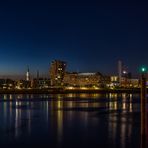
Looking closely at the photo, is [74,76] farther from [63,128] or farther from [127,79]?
[63,128]

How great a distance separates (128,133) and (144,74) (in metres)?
11.1

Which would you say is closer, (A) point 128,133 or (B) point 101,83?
(A) point 128,133

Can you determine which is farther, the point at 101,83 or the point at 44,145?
the point at 101,83

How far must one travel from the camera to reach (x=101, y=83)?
193125mm

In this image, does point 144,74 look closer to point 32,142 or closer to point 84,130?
point 32,142

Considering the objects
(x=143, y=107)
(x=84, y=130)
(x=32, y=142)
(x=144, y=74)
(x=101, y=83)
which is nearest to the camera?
(x=144, y=74)

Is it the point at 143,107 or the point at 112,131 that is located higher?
the point at 143,107

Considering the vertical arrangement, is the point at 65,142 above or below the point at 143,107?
below

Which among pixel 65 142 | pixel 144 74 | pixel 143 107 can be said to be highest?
pixel 144 74

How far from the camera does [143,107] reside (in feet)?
47.3

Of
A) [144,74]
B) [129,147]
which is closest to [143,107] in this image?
[144,74]

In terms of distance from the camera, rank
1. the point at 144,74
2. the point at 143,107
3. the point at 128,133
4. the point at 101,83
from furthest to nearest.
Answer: the point at 101,83 → the point at 128,133 → the point at 143,107 → the point at 144,74

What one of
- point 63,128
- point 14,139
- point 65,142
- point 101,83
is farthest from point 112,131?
point 101,83

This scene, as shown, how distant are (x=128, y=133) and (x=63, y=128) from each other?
5202 millimetres
